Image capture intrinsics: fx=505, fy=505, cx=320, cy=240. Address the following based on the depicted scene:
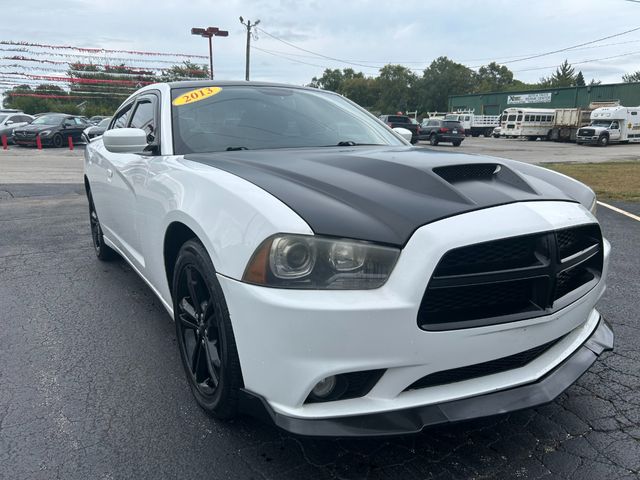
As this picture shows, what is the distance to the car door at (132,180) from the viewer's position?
3185mm

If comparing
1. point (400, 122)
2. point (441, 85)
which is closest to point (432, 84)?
point (441, 85)

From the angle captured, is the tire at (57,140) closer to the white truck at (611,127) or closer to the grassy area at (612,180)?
the grassy area at (612,180)

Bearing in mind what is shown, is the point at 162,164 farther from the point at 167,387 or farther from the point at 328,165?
the point at 167,387

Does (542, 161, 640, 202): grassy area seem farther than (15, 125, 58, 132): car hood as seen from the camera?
No

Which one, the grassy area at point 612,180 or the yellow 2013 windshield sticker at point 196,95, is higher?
the yellow 2013 windshield sticker at point 196,95

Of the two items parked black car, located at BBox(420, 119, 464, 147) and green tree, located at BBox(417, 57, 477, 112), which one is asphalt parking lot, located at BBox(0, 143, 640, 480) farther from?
green tree, located at BBox(417, 57, 477, 112)

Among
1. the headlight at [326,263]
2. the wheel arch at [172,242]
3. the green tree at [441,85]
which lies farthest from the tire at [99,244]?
the green tree at [441,85]

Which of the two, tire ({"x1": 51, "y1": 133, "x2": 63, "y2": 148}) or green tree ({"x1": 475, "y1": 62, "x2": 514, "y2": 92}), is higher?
green tree ({"x1": 475, "y1": 62, "x2": 514, "y2": 92})

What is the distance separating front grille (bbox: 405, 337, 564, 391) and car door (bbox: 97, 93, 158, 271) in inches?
80.5

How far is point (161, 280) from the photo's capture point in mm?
2928

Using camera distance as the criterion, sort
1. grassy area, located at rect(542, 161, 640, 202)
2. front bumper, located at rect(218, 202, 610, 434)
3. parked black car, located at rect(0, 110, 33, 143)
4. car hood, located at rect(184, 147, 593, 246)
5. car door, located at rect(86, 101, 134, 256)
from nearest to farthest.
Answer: front bumper, located at rect(218, 202, 610, 434) → car hood, located at rect(184, 147, 593, 246) → car door, located at rect(86, 101, 134, 256) → grassy area, located at rect(542, 161, 640, 202) → parked black car, located at rect(0, 110, 33, 143)

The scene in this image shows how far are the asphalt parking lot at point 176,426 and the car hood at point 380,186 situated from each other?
0.79 metres

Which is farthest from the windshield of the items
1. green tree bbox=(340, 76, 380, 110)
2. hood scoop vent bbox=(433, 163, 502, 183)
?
green tree bbox=(340, 76, 380, 110)

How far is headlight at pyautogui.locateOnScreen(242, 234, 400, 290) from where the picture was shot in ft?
5.91
